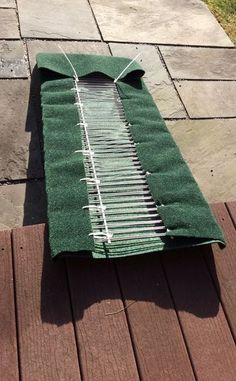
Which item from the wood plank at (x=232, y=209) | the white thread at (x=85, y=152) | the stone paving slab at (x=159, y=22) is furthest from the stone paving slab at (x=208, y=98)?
the white thread at (x=85, y=152)

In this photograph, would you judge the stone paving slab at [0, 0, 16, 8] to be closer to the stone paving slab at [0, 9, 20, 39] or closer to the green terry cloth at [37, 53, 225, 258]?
the stone paving slab at [0, 9, 20, 39]

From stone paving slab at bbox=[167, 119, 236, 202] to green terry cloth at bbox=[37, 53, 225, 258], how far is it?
28 cm

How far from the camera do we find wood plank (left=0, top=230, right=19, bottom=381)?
206 centimetres

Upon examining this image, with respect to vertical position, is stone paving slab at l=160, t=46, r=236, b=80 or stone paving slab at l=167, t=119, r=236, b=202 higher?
stone paving slab at l=160, t=46, r=236, b=80

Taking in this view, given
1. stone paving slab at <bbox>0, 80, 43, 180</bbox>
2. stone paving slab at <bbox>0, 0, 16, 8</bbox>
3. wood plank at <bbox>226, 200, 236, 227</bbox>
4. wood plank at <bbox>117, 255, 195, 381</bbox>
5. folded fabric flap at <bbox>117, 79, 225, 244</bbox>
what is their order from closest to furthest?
wood plank at <bbox>117, 255, 195, 381</bbox> < folded fabric flap at <bbox>117, 79, 225, 244</bbox> < wood plank at <bbox>226, 200, 236, 227</bbox> < stone paving slab at <bbox>0, 80, 43, 180</bbox> < stone paving slab at <bbox>0, 0, 16, 8</bbox>

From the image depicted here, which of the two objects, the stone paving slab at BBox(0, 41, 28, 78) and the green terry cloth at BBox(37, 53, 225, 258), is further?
the stone paving slab at BBox(0, 41, 28, 78)

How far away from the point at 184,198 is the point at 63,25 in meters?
2.66

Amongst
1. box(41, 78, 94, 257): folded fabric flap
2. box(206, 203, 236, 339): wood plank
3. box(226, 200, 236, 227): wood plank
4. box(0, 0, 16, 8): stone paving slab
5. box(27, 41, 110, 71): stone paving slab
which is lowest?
box(0, 0, 16, 8): stone paving slab

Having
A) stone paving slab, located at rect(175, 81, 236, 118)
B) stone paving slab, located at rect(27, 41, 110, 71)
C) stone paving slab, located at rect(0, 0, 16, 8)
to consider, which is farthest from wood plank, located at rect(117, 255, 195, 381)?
stone paving slab, located at rect(0, 0, 16, 8)

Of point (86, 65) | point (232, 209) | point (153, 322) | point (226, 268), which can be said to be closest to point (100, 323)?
point (153, 322)

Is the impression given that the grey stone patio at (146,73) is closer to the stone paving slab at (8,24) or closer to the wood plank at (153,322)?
the stone paving slab at (8,24)

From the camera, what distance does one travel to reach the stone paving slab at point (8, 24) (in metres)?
4.23

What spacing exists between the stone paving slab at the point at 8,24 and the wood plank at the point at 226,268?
272 centimetres

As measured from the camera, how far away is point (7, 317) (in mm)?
2223
